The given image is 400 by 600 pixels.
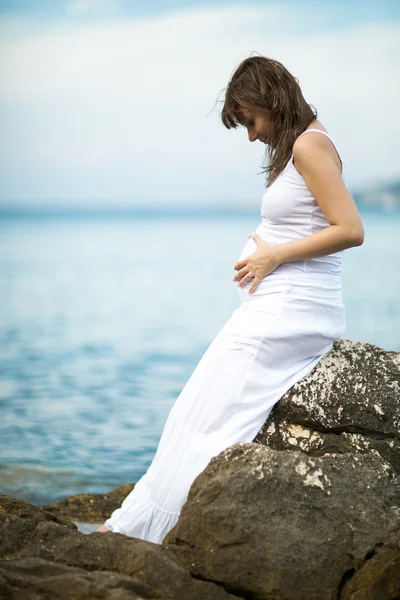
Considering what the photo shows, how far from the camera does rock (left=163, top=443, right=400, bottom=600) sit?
3.08m

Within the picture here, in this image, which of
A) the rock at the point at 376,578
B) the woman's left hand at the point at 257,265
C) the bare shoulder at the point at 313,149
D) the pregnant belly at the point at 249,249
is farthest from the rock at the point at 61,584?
the bare shoulder at the point at 313,149

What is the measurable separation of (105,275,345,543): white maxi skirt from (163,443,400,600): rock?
1.31 ft

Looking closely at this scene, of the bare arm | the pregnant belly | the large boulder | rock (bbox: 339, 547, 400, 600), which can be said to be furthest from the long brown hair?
A: rock (bbox: 339, 547, 400, 600)

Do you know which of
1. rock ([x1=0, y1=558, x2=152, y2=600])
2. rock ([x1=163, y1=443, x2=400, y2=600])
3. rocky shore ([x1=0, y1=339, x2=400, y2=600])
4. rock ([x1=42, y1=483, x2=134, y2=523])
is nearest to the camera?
rock ([x1=0, y1=558, x2=152, y2=600])

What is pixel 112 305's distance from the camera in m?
23.4

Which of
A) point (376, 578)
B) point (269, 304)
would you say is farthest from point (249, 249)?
point (376, 578)

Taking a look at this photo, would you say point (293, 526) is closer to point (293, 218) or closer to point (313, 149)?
point (293, 218)

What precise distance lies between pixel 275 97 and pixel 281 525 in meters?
1.80

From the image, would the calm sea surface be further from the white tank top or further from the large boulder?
the large boulder

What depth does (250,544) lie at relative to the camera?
3.09 metres

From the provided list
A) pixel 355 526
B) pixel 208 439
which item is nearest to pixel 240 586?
pixel 355 526

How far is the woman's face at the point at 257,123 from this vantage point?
13.0 feet

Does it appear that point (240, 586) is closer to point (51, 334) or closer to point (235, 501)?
point (235, 501)

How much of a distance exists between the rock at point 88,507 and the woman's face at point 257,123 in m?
2.67
